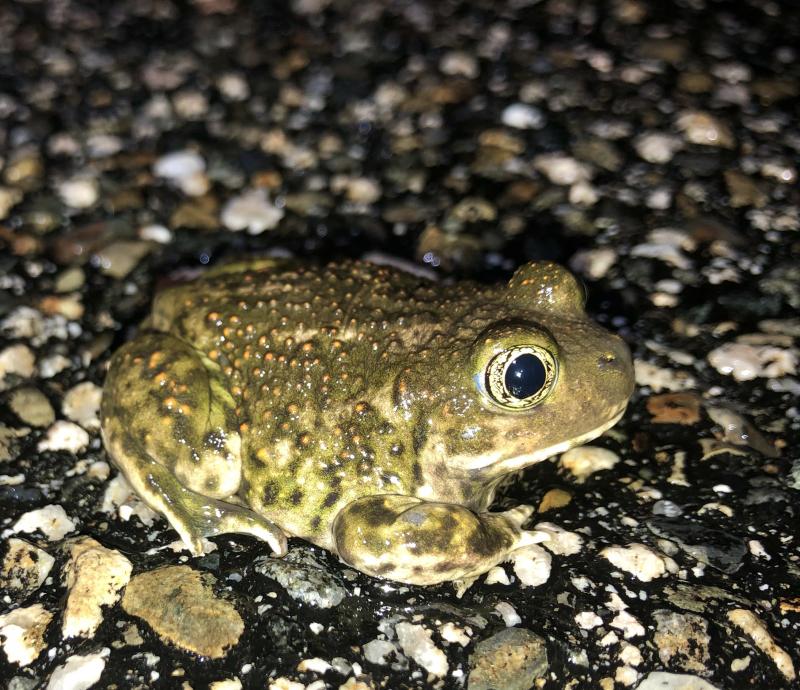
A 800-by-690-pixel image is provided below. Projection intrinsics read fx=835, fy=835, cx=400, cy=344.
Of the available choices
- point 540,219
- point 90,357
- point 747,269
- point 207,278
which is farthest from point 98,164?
point 747,269

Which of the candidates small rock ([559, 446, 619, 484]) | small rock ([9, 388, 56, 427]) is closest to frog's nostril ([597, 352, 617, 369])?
small rock ([559, 446, 619, 484])

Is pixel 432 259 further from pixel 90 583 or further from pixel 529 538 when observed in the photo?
pixel 90 583

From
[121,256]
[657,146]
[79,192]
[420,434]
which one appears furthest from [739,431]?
[79,192]

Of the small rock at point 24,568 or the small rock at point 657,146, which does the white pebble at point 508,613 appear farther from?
the small rock at point 657,146

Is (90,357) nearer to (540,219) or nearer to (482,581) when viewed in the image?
(482,581)

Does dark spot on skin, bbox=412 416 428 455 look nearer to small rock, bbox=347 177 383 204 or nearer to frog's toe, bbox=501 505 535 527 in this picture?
frog's toe, bbox=501 505 535 527
